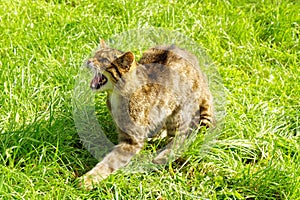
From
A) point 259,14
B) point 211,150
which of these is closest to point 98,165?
point 211,150

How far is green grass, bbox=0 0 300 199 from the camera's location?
11.1 ft

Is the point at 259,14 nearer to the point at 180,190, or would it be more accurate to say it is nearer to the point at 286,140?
the point at 286,140

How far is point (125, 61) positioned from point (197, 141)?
733 millimetres

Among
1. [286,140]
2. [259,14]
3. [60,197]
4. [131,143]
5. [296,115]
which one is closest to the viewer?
[60,197]

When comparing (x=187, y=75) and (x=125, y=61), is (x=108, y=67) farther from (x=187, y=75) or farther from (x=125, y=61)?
(x=187, y=75)

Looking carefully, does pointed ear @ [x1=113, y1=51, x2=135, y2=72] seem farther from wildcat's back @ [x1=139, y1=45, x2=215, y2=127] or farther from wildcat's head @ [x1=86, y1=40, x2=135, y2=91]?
wildcat's back @ [x1=139, y1=45, x2=215, y2=127]

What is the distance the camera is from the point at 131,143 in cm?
346

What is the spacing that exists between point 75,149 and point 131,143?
41 centimetres

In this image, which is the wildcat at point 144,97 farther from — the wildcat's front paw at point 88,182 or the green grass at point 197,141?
the green grass at point 197,141

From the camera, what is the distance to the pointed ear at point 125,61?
3.26 m

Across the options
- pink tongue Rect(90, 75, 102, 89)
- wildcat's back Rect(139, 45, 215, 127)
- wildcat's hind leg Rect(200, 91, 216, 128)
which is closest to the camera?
pink tongue Rect(90, 75, 102, 89)

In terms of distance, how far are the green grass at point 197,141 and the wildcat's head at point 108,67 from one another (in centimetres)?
49

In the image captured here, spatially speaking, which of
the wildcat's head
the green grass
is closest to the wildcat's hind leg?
the green grass

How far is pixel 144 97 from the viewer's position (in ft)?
11.2
